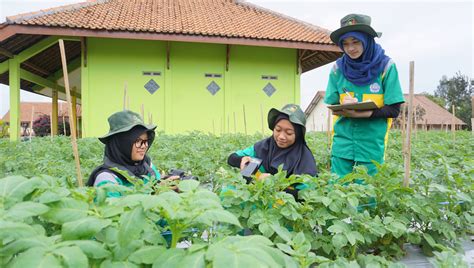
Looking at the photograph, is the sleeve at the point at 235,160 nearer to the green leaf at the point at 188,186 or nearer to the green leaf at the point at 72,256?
the green leaf at the point at 188,186

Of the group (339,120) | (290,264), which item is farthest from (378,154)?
(290,264)

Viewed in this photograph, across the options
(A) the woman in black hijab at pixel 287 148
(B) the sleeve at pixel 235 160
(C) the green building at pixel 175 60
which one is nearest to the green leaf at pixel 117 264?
(A) the woman in black hijab at pixel 287 148

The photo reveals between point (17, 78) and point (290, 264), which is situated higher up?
point (17, 78)

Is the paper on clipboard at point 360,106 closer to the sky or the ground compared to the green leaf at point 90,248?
closer to the sky

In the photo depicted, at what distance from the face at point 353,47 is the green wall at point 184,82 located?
7.61 meters

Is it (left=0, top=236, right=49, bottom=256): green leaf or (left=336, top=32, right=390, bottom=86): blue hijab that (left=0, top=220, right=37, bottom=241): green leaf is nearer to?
(left=0, top=236, right=49, bottom=256): green leaf

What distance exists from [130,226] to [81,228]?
129 millimetres

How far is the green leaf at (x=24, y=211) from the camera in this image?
3.15 ft

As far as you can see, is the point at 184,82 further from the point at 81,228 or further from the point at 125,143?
the point at 81,228

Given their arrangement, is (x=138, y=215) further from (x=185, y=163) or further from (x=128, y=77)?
(x=128, y=77)

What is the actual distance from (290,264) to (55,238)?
0.64m

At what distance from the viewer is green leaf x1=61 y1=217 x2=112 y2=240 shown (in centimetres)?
97

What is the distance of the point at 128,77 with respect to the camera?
1079 centimetres

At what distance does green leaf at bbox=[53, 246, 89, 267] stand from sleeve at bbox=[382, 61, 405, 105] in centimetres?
240
